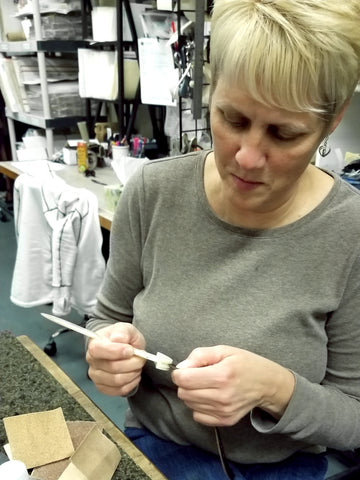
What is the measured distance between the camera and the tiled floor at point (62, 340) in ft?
6.11

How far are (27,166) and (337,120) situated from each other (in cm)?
211

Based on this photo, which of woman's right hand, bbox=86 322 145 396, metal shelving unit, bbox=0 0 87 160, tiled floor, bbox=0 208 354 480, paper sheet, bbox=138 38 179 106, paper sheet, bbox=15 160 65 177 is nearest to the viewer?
woman's right hand, bbox=86 322 145 396

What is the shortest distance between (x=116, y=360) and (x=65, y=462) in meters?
0.15

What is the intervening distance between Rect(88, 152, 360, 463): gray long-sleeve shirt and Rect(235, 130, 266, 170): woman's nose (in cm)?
16

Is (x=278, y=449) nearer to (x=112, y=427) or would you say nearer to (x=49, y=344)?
(x=112, y=427)

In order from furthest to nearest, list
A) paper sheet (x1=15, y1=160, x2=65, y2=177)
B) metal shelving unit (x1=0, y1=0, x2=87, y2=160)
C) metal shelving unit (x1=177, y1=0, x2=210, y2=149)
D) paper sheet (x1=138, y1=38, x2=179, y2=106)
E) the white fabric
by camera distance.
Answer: metal shelving unit (x1=0, y1=0, x2=87, y2=160)
paper sheet (x1=15, y1=160, x2=65, y2=177)
paper sheet (x1=138, y1=38, x2=179, y2=106)
the white fabric
metal shelving unit (x1=177, y1=0, x2=210, y2=149)

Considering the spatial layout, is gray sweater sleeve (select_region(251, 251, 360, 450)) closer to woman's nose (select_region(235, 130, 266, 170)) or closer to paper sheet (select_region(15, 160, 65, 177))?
woman's nose (select_region(235, 130, 266, 170))

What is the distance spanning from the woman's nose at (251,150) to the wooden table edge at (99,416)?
1.41ft

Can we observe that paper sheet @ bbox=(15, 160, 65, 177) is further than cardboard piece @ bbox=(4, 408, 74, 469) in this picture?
Yes

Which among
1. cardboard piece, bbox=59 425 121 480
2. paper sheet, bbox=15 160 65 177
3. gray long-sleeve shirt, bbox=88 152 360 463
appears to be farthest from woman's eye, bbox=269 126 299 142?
paper sheet, bbox=15 160 65 177

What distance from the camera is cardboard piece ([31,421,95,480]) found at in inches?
23.0

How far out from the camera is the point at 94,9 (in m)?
2.39

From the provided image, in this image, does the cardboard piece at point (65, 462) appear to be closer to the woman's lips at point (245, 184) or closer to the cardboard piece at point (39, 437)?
the cardboard piece at point (39, 437)

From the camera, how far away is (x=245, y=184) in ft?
2.25
